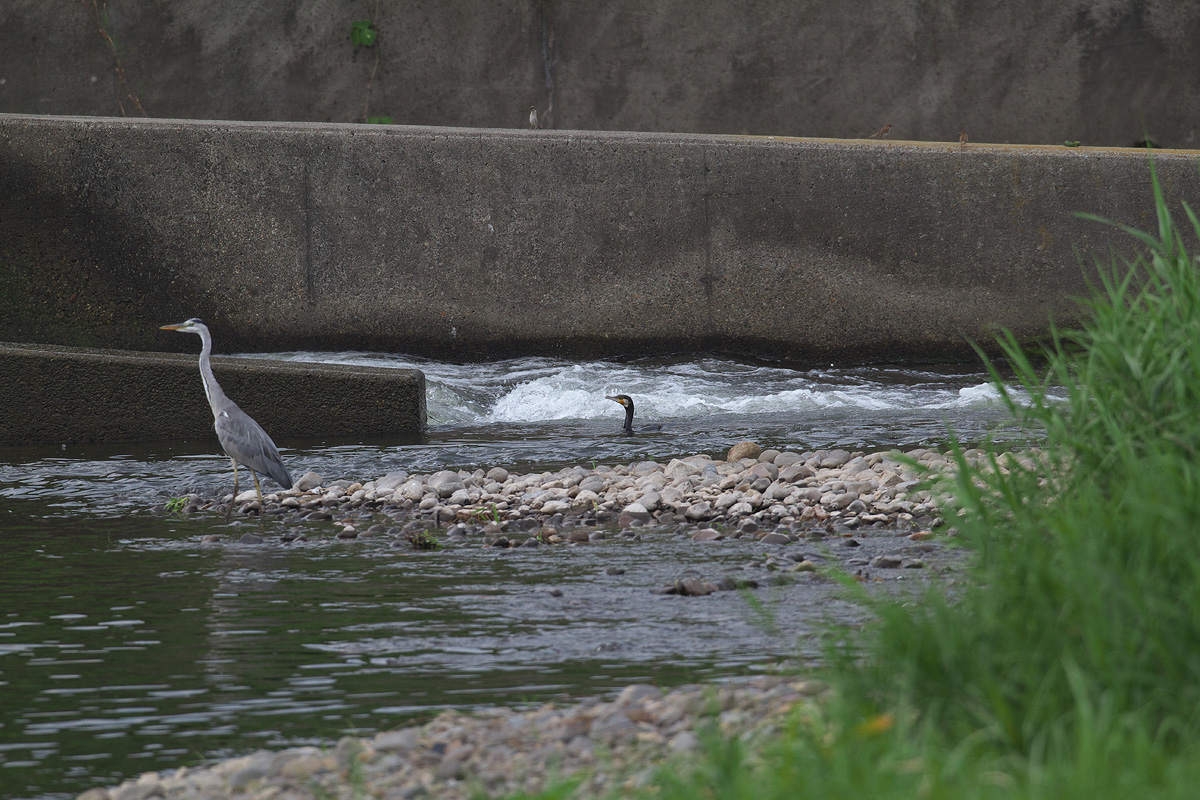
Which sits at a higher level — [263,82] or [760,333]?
[263,82]

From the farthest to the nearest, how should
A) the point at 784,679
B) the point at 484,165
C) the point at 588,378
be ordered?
the point at 484,165
the point at 588,378
the point at 784,679

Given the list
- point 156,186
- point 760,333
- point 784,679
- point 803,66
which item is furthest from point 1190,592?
point 803,66

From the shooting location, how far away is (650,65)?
16.7 meters

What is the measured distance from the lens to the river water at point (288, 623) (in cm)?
365

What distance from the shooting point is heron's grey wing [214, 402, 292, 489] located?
7.25 m

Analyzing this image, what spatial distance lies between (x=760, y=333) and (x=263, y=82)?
7608 millimetres

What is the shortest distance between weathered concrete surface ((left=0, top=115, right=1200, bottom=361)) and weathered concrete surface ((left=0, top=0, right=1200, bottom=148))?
3988 millimetres

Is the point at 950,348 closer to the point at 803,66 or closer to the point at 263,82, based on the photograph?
the point at 803,66

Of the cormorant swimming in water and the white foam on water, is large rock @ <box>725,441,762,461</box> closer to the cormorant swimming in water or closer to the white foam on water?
the cormorant swimming in water

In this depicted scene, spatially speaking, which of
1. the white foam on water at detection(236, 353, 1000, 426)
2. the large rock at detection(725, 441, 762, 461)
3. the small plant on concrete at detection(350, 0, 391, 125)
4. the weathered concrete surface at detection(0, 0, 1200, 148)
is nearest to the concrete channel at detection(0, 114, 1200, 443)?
→ the white foam on water at detection(236, 353, 1000, 426)

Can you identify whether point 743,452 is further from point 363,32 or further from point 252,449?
point 363,32

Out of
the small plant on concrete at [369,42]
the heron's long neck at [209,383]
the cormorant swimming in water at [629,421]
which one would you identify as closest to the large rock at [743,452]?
the cormorant swimming in water at [629,421]

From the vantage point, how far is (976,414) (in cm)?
1016

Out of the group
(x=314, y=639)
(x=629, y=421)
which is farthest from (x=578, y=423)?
(x=314, y=639)
